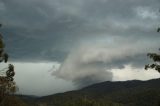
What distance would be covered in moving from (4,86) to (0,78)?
1425 mm

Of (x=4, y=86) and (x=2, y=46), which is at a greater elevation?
(x=2, y=46)

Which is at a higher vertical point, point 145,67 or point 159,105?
point 145,67

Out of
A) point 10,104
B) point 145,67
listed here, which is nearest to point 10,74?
point 10,104

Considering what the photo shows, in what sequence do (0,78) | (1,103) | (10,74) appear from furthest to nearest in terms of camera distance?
(10,74), (1,103), (0,78)

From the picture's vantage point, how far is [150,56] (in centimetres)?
4384

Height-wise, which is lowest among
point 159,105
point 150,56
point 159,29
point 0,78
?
point 159,105

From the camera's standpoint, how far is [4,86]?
144ft

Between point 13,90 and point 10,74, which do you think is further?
point 10,74

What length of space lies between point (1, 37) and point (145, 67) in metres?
17.9

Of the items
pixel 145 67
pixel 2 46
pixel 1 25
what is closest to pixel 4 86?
pixel 2 46

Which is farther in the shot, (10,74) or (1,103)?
(10,74)

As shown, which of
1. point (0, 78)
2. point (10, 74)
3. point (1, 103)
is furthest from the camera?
point (10, 74)

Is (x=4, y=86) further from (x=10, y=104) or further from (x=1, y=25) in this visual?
(x=1, y=25)

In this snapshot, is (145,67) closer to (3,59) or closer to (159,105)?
(159,105)
